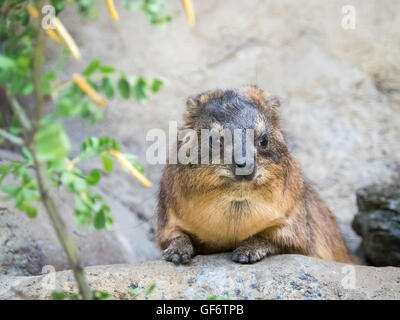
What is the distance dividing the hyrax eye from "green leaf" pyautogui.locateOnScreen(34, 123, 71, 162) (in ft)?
8.94

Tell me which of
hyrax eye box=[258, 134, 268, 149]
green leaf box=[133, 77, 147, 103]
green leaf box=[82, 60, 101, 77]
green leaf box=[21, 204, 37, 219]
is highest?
hyrax eye box=[258, 134, 268, 149]

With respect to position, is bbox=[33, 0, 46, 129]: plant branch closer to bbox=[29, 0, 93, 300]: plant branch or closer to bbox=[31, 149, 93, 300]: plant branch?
bbox=[29, 0, 93, 300]: plant branch

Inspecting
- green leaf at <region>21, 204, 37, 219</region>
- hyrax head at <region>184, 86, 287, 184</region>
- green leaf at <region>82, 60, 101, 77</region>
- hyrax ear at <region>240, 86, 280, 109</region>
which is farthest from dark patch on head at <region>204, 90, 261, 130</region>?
green leaf at <region>82, 60, 101, 77</region>

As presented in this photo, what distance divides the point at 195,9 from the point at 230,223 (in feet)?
16.9

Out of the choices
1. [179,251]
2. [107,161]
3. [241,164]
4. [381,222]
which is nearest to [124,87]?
[107,161]

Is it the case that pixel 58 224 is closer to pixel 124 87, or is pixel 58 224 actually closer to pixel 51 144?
pixel 51 144

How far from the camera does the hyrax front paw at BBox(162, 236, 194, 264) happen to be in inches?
214

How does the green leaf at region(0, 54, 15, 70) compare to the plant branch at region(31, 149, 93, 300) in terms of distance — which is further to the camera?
the plant branch at region(31, 149, 93, 300)

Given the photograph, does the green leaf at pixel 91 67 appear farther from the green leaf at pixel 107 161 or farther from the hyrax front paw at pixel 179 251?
the hyrax front paw at pixel 179 251

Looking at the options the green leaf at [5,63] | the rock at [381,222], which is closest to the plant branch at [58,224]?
the green leaf at [5,63]

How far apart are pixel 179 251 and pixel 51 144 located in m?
2.86

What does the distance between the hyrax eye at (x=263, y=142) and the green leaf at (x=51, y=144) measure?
8.94 ft

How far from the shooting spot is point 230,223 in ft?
18.3
